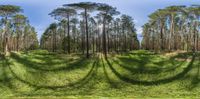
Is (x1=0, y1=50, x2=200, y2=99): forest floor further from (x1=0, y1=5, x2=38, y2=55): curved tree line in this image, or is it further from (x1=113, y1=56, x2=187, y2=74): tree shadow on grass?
(x1=0, y1=5, x2=38, y2=55): curved tree line

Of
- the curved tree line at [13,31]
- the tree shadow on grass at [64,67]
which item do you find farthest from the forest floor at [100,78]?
the curved tree line at [13,31]

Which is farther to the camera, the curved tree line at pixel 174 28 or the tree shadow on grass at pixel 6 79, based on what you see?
the curved tree line at pixel 174 28

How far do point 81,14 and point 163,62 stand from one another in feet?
97.8

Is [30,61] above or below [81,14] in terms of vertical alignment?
below

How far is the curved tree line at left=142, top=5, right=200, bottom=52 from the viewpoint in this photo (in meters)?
95.1

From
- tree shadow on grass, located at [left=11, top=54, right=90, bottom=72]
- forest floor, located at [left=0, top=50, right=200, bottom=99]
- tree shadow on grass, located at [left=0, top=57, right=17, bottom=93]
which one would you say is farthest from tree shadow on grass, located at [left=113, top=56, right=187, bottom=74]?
tree shadow on grass, located at [left=0, top=57, right=17, bottom=93]

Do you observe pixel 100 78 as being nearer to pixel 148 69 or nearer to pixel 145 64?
pixel 148 69

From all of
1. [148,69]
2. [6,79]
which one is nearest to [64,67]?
[6,79]

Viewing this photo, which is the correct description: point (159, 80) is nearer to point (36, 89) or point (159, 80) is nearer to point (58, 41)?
point (36, 89)

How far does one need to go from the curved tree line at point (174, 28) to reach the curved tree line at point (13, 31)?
34598 millimetres

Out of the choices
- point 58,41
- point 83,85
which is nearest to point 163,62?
point 83,85

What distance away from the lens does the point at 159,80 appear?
53250 millimetres

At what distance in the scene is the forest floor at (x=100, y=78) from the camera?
47.5 metres

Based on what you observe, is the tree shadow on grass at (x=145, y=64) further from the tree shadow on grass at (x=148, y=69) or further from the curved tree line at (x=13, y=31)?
the curved tree line at (x=13, y=31)
